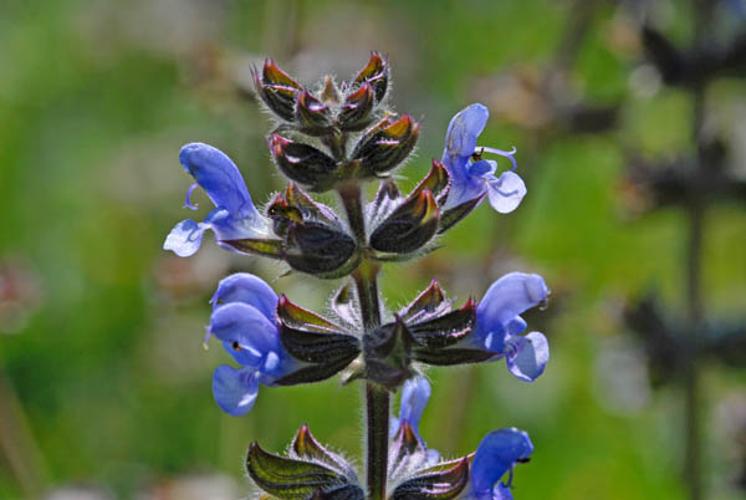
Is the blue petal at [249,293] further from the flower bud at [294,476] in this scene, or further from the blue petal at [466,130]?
the blue petal at [466,130]

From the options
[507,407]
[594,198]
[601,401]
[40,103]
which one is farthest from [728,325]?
[40,103]

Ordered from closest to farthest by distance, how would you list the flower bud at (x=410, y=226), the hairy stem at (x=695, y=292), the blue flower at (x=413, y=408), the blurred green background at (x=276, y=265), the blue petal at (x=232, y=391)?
the blue petal at (x=232, y=391)
the flower bud at (x=410, y=226)
the blue flower at (x=413, y=408)
the hairy stem at (x=695, y=292)
the blurred green background at (x=276, y=265)

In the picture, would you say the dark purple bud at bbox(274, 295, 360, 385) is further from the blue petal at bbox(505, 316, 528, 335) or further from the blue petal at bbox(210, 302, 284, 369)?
the blue petal at bbox(505, 316, 528, 335)

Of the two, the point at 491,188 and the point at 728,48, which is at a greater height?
the point at 728,48

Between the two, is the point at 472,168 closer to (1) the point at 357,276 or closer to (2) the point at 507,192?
(2) the point at 507,192

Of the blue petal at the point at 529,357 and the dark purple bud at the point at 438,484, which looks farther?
the dark purple bud at the point at 438,484

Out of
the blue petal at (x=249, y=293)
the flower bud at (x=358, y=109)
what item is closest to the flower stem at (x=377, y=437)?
the blue petal at (x=249, y=293)

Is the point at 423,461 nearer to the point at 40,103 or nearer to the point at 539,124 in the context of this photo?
the point at 539,124
